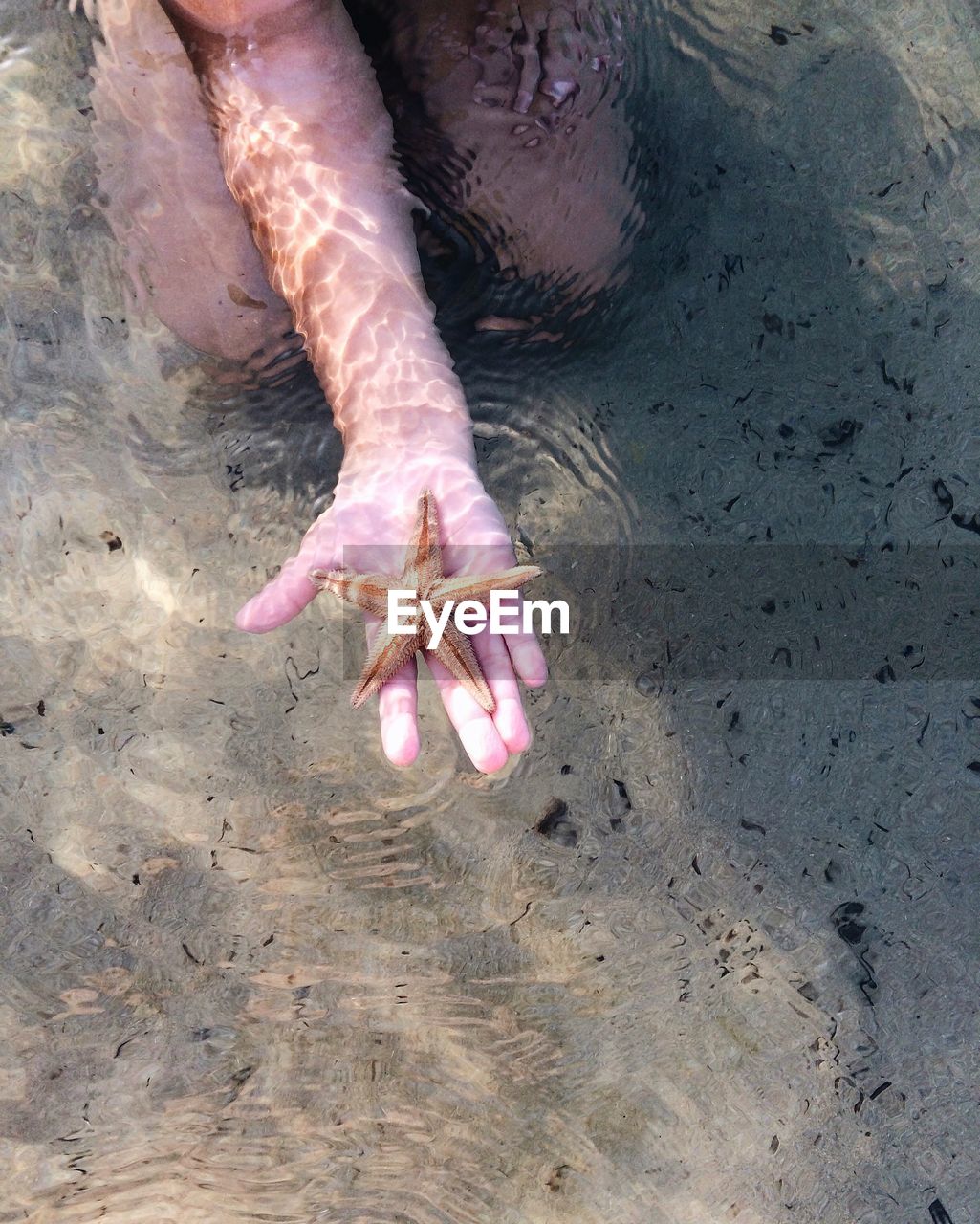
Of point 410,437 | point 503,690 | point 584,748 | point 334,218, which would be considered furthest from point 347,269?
point 584,748

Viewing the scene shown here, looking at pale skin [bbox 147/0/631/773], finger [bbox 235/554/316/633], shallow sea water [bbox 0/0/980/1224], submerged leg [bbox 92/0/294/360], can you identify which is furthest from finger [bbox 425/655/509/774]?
submerged leg [bbox 92/0/294/360]

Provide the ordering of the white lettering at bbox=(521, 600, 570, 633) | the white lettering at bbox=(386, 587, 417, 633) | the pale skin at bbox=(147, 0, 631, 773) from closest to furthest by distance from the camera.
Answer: the white lettering at bbox=(386, 587, 417, 633), the pale skin at bbox=(147, 0, 631, 773), the white lettering at bbox=(521, 600, 570, 633)

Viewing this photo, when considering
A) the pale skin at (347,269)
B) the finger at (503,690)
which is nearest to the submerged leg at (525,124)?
the pale skin at (347,269)

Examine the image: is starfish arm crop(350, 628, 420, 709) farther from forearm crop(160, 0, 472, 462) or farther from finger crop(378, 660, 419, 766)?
forearm crop(160, 0, 472, 462)

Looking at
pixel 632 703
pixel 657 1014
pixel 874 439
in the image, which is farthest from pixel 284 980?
pixel 874 439

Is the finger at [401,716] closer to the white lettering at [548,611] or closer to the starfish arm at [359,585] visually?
the starfish arm at [359,585]
